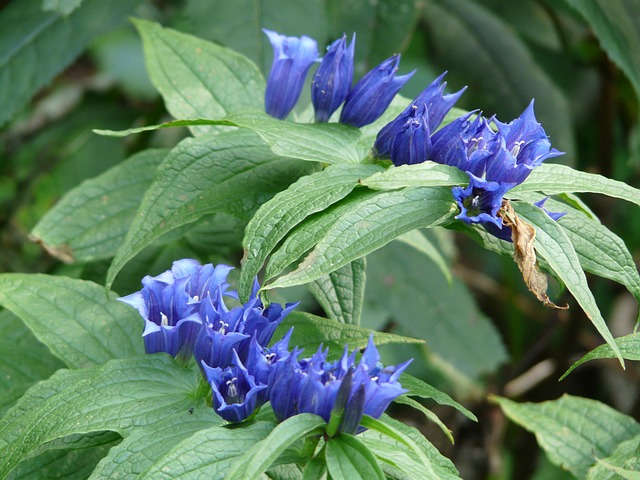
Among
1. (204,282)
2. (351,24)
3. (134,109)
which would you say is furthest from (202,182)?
(134,109)

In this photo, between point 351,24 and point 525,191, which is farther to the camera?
point 351,24

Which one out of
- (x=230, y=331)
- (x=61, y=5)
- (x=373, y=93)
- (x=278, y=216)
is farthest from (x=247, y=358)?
(x=61, y=5)

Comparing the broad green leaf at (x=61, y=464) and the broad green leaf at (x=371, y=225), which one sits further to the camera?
the broad green leaf at (x=61, y=464)

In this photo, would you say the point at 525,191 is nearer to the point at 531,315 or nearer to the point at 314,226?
the point at 314,226

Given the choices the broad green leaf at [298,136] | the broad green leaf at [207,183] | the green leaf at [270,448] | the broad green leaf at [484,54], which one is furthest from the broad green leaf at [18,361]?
the broad green leaf at [484,54]

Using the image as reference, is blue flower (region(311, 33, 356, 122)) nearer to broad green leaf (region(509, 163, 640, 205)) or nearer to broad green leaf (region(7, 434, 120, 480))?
broad green leaf (region(509, 163, 640, 205))

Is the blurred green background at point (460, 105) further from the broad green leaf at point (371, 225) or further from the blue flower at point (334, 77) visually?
the broad green leaf at point (371, 225)
